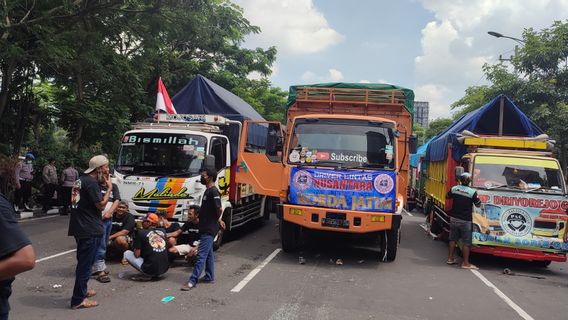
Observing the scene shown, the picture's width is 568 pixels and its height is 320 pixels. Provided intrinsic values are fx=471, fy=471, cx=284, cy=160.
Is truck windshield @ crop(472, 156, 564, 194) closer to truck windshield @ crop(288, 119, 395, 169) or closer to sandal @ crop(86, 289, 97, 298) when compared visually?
truck windshield @ crop(288, 119, 395, 169)

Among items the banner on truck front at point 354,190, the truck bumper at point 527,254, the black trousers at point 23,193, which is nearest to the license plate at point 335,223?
the banner on truck front at point 354,190

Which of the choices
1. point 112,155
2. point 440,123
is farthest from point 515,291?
point 440,123

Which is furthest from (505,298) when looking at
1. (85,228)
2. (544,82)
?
(544,82)

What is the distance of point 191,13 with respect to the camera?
42.5 ft

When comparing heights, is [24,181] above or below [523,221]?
above

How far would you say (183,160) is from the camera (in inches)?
348

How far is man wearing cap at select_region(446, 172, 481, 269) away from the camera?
8711 mm

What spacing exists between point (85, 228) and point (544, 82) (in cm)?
1923

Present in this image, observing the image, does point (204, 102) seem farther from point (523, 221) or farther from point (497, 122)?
point (523, 221)

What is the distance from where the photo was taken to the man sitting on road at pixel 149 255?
22.0 feet

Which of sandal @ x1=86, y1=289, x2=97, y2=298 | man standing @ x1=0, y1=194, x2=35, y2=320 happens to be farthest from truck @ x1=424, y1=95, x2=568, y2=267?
man standing @ x1=0, y1=194, x2=35, y2=320

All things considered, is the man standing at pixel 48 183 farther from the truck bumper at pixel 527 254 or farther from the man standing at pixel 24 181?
the truck bumper at pixel 527 254

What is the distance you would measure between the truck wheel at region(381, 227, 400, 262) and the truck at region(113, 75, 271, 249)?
311 cm

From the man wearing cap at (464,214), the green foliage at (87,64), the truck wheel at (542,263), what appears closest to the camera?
the man wearing cap at (464,214)
